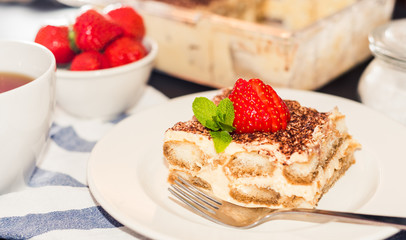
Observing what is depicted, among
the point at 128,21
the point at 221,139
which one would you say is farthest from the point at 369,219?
the point at 128,21

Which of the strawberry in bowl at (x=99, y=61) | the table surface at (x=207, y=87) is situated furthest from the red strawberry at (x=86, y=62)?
the table surface at (x=207, y=87)

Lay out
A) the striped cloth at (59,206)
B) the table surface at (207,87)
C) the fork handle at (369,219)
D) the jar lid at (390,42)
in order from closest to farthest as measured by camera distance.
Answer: the fork handle at (369,219), the striped cloth at (59,206), the jar lid at (390,42), the table surface at (207,87)

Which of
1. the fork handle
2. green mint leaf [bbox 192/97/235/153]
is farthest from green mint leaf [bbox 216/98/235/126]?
the fork handle

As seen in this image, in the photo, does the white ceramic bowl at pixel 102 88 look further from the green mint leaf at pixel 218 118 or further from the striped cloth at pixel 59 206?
the green mint leaf at pixel 218 118

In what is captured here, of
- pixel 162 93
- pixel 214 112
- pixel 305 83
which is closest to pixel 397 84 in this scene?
pixel 305 83

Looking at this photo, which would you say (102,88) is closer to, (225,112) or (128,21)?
(128,21)

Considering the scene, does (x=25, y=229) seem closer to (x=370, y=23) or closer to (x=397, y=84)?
(x=397, y=84)

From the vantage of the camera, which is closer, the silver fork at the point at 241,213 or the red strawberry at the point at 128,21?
the silver fork at the point at 241,213

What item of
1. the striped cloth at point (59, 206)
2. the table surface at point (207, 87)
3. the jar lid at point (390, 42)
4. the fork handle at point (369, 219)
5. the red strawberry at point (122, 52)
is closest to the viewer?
the fork handle at point (369, 219)
